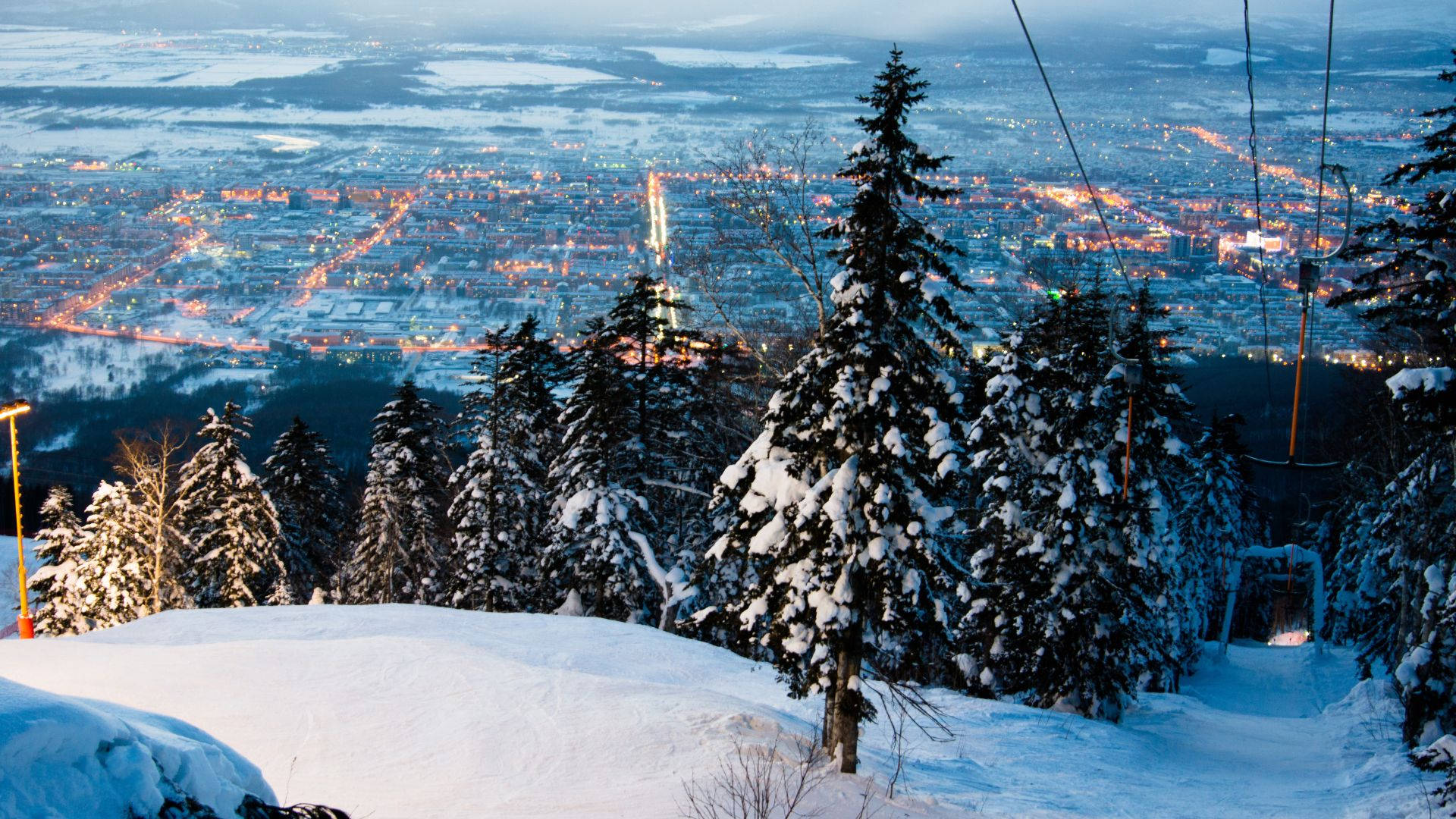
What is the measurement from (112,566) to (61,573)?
9.59 ft

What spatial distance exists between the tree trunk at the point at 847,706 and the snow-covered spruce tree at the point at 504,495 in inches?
746

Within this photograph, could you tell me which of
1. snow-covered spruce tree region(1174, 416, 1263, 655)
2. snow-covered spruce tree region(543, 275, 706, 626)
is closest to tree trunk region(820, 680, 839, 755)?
snow-covered spruce tree region(543, 275, 706, 626)

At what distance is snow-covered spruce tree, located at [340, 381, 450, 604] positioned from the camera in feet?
116

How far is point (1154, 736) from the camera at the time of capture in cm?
→ 2011

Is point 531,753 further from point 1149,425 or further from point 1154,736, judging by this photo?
point 1149,425

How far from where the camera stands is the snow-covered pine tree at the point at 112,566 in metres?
32.2

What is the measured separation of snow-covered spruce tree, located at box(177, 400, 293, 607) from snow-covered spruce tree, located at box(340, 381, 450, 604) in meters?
3.35

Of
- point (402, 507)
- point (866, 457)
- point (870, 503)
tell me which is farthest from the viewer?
point (402, 507)

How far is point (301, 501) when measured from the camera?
43.4m

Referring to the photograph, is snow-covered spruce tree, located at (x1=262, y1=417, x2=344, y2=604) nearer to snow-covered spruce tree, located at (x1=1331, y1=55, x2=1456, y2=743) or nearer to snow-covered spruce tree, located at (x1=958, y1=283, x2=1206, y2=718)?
snow-covered spruce tree, located at (x1=958, y1=283, x2=1206, y2=718)

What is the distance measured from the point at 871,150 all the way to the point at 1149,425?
15078 mm

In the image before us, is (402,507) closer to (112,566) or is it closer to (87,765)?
(112,566)

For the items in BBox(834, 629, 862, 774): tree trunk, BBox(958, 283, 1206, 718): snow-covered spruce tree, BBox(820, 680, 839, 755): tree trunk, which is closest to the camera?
BBox(834, 629, 862, 774): tree trunk

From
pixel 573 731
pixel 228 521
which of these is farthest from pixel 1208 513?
pixel 228 521
